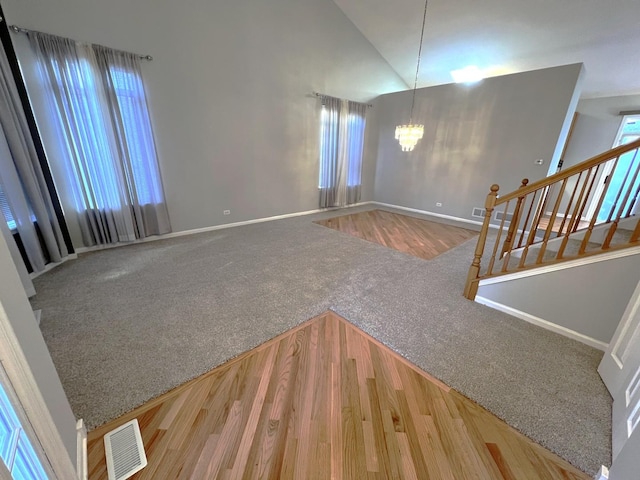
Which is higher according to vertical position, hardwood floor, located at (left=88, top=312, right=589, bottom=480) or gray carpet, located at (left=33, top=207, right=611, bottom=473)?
gray carpet, located at (left=33, top=207, right=611, bottom=473)

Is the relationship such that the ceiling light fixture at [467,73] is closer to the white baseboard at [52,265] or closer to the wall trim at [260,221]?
the wall trim at [260,221]

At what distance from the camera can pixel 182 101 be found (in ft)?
11.9

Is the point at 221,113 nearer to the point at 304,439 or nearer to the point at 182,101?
the point at 182,101

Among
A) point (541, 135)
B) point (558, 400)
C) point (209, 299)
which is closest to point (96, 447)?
point (209, 299)

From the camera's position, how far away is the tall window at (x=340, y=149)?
533cm

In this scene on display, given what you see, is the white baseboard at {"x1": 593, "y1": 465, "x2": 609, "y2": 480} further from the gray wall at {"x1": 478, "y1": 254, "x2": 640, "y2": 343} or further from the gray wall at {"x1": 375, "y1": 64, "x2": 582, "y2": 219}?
the gray wall at {"x1": 375, "y1": 64, "x2": 582, "y2": 219}

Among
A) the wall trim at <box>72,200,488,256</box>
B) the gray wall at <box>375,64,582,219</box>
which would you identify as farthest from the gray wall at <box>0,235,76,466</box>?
the gray wall at <box>375,64,582,219</box>

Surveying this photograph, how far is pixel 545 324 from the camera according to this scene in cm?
213

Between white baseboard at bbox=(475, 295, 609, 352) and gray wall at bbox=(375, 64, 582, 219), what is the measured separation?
3.43 metres

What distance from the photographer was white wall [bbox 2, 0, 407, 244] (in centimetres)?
303

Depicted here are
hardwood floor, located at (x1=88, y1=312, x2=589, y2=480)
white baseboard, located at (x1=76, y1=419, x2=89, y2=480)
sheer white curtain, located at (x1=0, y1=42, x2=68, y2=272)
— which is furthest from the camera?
sheer white curtain, located at (x1=0, y1=42, x2=68, y2=272)

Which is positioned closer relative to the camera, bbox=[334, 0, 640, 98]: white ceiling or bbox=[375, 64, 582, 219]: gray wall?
bbox=[334, 0, 640, 98]: white ceiling

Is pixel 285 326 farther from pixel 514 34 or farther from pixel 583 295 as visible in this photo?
pixel 514 34

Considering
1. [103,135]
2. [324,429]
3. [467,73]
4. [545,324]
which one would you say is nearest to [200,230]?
[103,135]
